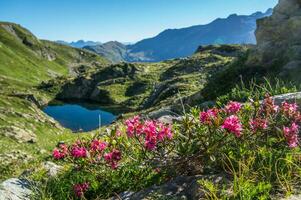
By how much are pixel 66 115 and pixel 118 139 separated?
395ft

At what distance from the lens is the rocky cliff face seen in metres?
20.7

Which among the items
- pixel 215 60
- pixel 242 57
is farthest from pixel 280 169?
pixel 215 60

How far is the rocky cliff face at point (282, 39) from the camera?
2070 cm

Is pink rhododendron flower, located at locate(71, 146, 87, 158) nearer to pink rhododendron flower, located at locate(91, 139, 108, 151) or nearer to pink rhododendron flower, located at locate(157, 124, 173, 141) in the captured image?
pink rhododendron flower, located at locate(91, 139, 108, 151)

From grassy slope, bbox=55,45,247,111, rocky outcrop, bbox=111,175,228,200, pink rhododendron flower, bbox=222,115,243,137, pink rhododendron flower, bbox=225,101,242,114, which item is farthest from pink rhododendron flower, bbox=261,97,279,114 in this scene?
grassy slope, bbox=55,45,247,111

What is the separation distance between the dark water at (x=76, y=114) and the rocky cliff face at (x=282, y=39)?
80723mm

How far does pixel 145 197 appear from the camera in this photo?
768 cm

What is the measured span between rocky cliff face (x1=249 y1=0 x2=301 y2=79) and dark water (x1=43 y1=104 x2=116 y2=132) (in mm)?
80723

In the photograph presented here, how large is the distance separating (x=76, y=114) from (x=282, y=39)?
10848 centimetres

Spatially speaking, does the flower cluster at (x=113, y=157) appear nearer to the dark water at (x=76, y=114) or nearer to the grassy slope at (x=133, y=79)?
the dark water at (x=76, y=114)

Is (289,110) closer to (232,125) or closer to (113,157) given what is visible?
(232,125)

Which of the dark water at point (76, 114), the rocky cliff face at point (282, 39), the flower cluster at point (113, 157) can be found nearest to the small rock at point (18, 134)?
the rocky cliff face at point (282, 39)

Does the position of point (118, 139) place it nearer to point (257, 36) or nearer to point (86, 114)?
point (257, 36)

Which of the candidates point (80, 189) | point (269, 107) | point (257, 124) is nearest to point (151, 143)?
point (80, 189)
